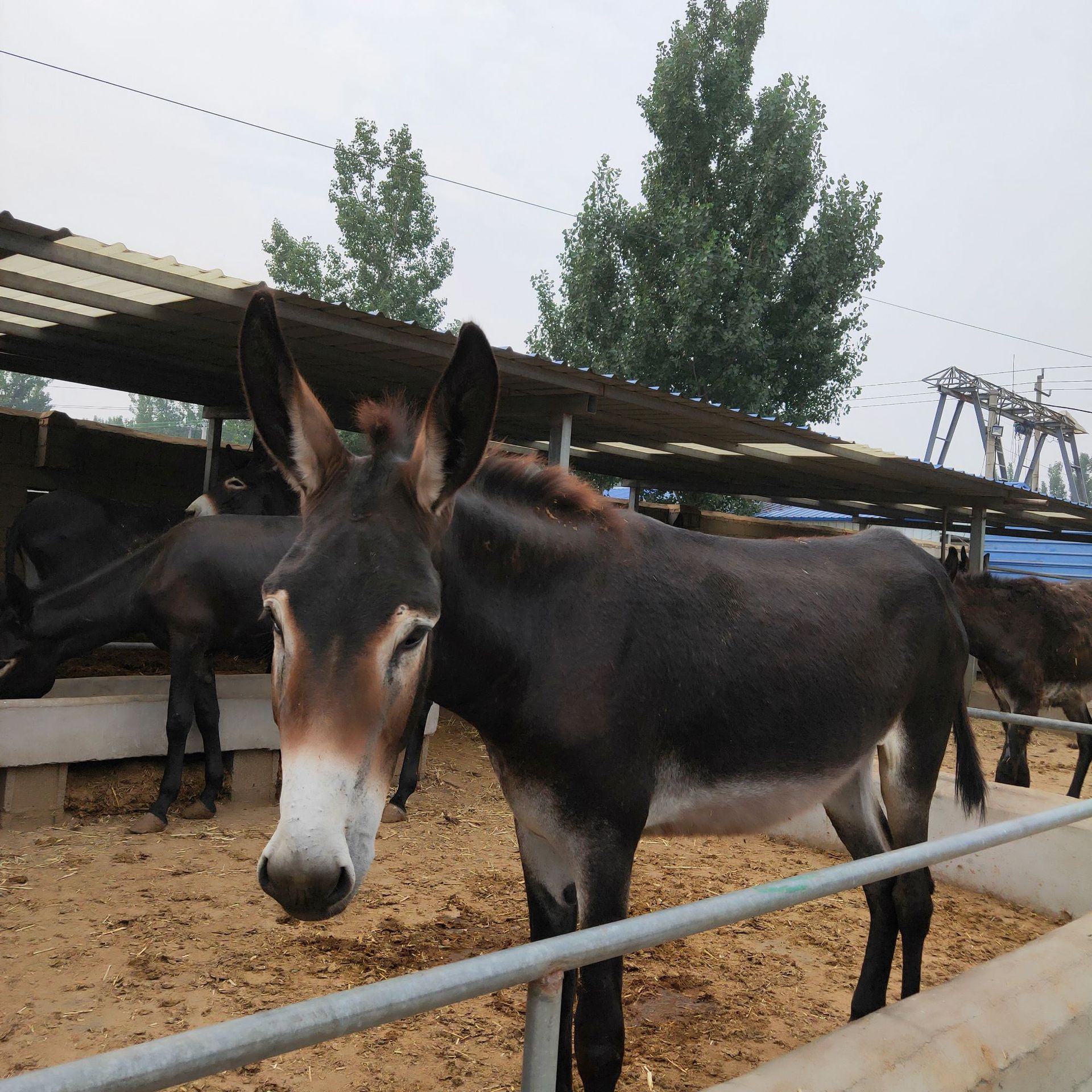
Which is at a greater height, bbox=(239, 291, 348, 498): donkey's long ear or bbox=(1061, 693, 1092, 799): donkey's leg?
bbox=(239, 291, 348, 498): donkey's long ear

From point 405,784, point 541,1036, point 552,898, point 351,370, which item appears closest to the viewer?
point 541,1036

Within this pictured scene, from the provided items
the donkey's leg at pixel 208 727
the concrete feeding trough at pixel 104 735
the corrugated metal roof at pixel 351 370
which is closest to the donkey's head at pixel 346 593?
the corrugated metal roof at pixel 351 370

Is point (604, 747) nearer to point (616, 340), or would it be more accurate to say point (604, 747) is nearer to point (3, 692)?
point (3, 692)

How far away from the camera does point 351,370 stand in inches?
322

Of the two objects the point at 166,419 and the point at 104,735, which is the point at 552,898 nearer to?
the point at 104,735

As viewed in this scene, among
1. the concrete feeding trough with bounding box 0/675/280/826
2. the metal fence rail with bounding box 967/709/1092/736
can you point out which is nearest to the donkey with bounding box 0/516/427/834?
the concrete feeding trough with bounding box 0/675/280/826

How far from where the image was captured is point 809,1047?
2.25m

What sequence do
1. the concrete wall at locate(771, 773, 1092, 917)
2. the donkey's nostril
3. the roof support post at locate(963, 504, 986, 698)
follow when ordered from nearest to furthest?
the donkey's nostril < the concrete wall at locate(771, 773, 1092, 917) < the roof support post at locate(963, 504, 986, 698)

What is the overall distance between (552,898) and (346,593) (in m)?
1.52

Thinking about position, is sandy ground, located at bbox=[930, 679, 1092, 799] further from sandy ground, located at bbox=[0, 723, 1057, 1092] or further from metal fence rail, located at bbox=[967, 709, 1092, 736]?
sandy ground, located at bbox=[0, 723, 1057, 1092]

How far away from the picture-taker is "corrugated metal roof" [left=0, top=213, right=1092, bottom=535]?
18.8ft

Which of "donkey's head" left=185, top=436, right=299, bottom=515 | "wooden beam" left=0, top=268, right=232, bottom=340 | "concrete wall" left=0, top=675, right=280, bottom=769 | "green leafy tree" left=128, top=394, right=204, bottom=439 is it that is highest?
"wooden beam" left=0, top=268, right=232, bottom=340

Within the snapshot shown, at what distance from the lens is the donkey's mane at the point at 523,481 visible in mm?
2393

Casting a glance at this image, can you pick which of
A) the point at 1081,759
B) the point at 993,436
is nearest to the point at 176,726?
the point at 1081,759
